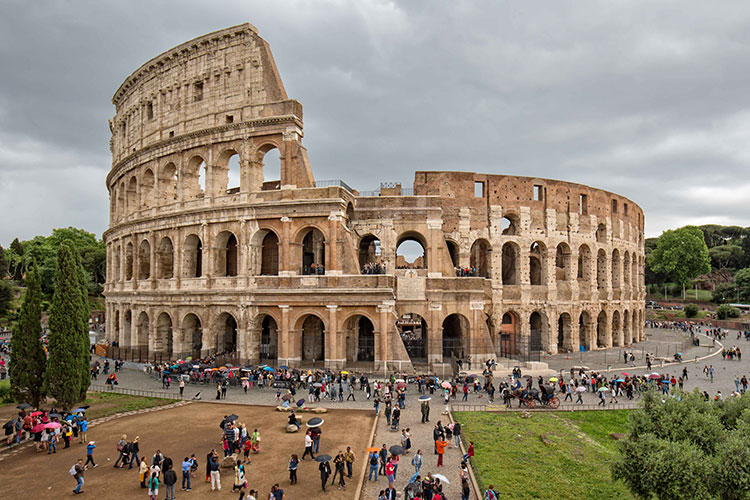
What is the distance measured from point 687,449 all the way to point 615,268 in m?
39.8

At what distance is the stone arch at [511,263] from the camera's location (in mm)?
38781

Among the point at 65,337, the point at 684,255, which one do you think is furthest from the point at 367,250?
the point at 684,255

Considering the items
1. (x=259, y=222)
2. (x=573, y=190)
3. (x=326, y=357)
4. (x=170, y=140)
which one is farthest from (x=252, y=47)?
(x=573, y=190)

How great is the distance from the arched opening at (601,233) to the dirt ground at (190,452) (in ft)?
110

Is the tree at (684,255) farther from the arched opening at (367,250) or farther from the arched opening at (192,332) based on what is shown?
the arched opening at (192,332)

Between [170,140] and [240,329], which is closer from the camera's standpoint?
[240,329]

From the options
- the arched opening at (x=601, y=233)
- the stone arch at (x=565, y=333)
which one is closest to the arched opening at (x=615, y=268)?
the arched opening at (x=601, y=233)

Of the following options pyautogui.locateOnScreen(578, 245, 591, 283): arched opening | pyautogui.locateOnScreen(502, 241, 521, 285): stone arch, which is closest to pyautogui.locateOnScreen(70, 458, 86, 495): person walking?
pyautogui.locateOnScreen(502, 241, 521, 285): stone arch

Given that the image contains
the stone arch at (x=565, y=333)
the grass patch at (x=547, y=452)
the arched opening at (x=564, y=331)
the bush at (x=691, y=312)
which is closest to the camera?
the grass patch at (x=547, y=452)

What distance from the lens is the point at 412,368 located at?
28.5 m

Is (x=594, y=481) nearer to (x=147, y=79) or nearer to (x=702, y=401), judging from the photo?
(x=702, y=401)

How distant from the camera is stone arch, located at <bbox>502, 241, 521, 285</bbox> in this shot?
38.8 metres

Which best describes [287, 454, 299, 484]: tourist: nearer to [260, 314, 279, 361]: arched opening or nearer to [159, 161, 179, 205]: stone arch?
[260, 314, 279, 361]: arched opening

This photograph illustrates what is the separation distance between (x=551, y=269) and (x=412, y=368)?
1827cm
